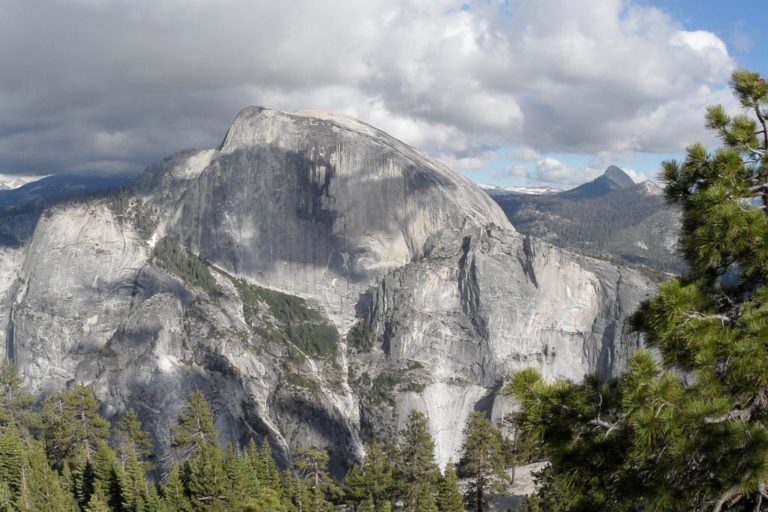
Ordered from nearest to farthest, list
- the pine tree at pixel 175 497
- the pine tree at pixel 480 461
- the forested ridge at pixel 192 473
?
1. the pine tree at pixel 175 497
2. the forested ridge at pixel 192 473
3. the pine tree at pixel 480 461

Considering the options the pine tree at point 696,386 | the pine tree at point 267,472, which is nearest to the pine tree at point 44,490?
the pine tree at point 267,472

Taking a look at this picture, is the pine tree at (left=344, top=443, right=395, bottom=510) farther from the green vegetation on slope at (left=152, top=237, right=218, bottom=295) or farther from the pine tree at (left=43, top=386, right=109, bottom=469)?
the green vegetation on slope at (left=152, top=237, right=218, bottom=295)

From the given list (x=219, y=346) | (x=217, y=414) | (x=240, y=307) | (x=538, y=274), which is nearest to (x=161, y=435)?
(x=217, y=414)

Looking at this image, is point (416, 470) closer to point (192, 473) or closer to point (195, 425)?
point (192, 473)

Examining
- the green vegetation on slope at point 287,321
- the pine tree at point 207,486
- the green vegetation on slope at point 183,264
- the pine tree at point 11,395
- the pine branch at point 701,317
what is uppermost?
the pine branch at point 701,317

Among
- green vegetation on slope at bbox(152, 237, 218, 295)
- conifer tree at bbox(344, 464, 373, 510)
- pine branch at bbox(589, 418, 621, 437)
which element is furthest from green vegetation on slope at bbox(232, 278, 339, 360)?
pine branch at bbox(589, 418, 621, 437)

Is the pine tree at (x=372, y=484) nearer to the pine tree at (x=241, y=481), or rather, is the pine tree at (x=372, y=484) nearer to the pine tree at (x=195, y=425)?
the pine tree at (x=241, y=481)
